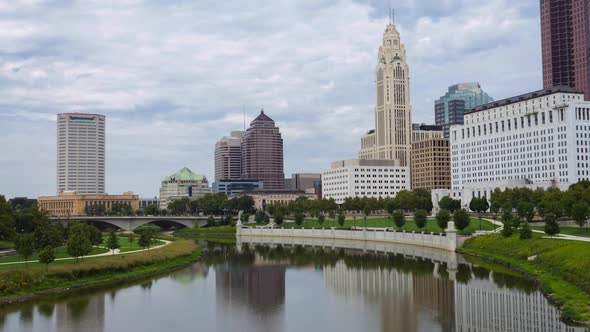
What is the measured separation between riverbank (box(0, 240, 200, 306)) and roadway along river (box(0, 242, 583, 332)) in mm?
2465

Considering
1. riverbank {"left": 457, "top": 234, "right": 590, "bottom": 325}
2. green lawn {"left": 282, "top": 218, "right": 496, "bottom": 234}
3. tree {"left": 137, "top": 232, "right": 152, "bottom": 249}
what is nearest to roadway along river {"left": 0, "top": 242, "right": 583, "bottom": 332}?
riverbank {"left": 457, "top": 234, "right": 590, "bottom": 325}

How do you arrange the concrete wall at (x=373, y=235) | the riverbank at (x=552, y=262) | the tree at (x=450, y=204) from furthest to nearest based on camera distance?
1. the tree at (x=450, y=204)
2. the concrete wall at (x=373, y=235)
3. the riverbank at (x=552, y=262)

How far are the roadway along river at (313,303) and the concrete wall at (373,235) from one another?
1292 centimetres

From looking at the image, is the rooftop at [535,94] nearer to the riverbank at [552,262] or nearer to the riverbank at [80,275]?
the riverbank at [552,262]

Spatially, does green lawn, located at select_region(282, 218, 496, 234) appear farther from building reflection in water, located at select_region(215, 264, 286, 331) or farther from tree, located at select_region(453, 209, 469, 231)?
building reflection in water, located at select_region(215, 264, 286, 331)

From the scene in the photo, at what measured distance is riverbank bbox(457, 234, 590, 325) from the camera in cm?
4688

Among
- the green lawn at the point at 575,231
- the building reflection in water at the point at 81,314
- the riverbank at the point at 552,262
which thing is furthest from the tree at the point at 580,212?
the building reflection in water at the point at 81,314

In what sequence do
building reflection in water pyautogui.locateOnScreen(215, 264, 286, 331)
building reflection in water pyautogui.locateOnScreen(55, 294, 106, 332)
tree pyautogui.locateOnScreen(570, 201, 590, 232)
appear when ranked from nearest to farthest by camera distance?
building reflection in water pyautogui.locateOnScreen(55, 294, 106, 332)
building reflection in water pyautogui.locateOnScreen(215, 264, 286, 331)
tree pyautogui.locateOnScreen(570, 201, 590, 232)

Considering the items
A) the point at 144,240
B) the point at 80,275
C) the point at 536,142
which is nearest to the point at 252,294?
the point at 80,275

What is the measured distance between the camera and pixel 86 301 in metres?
56.3

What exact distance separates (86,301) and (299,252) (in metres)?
56.0

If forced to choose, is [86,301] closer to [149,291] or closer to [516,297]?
[149,291]

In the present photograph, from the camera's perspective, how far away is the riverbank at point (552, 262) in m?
46.9

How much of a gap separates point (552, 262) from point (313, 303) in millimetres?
24395
